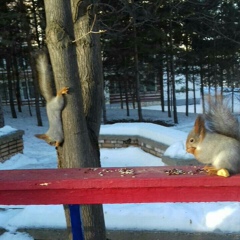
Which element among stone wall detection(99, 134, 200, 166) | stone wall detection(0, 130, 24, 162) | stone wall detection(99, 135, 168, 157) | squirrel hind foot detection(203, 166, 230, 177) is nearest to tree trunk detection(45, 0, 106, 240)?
squirrel hind foot detection(203, 166, 230, 177)

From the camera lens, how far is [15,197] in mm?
2451

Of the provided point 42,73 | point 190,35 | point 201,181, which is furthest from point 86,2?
point 190,35

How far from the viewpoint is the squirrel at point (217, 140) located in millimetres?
2271

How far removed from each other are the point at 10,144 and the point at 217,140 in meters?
7.91

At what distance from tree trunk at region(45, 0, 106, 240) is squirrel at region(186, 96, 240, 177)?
101 centimetres

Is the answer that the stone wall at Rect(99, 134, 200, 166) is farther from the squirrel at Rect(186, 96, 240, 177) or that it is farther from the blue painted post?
the squirrel at Rect(186, 96, 240, 177)

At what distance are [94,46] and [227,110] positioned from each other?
1548 millimetres

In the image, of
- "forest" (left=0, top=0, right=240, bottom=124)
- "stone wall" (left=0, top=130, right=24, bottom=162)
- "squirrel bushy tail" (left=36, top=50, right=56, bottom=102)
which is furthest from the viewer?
"forest" (left=0, top=0, right=240, bottom=124)

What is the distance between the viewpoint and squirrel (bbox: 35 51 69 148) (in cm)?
297

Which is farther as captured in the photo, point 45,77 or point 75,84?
point 45,77

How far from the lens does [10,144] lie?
9.49 meters

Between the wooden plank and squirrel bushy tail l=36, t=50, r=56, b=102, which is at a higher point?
squirrel bushy tail l=36, t=50, r=56, b=102

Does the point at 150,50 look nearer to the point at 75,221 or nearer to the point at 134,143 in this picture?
the point at 134,143

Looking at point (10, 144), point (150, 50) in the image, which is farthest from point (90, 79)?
point (150, 50)
